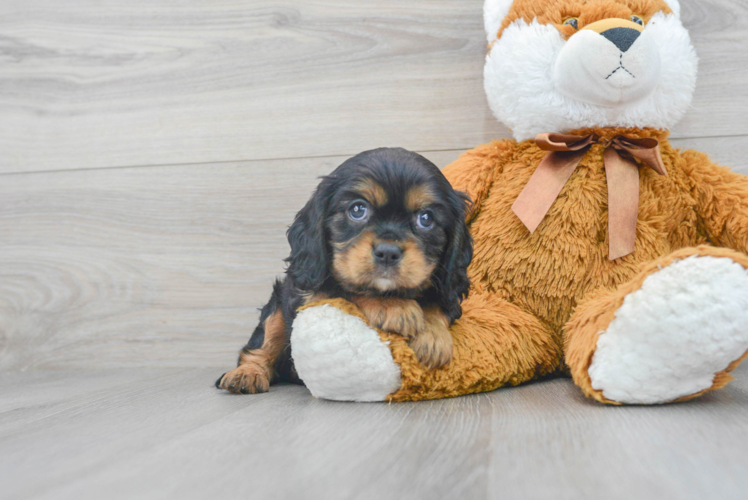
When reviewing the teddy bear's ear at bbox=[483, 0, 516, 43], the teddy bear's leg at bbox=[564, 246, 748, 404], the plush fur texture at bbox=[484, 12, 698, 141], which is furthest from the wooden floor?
the teddy bear's leg at bbox=[564, 246, 748, 404]

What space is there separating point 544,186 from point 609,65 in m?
0.32

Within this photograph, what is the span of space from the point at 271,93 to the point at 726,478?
179cm

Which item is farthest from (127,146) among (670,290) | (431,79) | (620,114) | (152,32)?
(670,290)

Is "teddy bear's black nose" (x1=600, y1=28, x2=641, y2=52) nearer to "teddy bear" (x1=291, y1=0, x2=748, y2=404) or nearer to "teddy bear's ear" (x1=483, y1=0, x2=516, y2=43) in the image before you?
"teddy bear" (x1=291, y1=0, x2=748, y2=404)

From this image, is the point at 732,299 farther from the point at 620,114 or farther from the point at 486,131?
the point at 486,131

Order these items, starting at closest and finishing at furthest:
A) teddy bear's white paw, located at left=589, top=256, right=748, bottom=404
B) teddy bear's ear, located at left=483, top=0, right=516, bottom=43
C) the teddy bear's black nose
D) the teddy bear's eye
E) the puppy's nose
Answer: teddy bear's white paw, located at left=589, top=256, right=748, bottom=404, the puppy's nose, the teddy bear's black nose, the teddy bear's eye, teddy bear's ear, located at left=483, top=0, right=516, bottom=43

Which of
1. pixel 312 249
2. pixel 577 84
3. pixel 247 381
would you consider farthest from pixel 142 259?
pixel 577 84

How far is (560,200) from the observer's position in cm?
147

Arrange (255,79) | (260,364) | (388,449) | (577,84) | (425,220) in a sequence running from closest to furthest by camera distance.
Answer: (388,449) → (425,220) → (577,84) → (260,364) → (255,79)

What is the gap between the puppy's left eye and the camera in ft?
4.14

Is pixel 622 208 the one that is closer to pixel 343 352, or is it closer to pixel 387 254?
pixel 387 254

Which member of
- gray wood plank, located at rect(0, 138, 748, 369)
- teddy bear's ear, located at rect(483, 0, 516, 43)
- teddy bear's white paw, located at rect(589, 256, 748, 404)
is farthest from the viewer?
gray wood plank, located at rect(0, 138, 748, 369)

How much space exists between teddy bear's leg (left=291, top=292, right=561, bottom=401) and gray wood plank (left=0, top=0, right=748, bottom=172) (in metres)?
0.82

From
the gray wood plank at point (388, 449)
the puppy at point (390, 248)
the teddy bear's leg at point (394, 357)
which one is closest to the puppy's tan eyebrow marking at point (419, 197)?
the puppy at point (390, 248)
